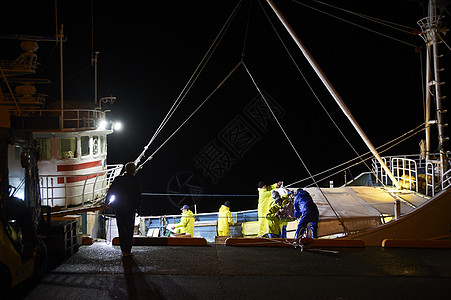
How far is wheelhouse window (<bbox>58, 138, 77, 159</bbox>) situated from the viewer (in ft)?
40.7

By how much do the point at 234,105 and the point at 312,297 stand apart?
65518mm

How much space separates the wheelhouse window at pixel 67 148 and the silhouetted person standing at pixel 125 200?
7245 mm

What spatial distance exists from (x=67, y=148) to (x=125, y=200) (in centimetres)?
758

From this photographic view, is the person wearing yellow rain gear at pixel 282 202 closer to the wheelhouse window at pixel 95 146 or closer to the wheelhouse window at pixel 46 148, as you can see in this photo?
the wheelhouse window at pixel 95 146

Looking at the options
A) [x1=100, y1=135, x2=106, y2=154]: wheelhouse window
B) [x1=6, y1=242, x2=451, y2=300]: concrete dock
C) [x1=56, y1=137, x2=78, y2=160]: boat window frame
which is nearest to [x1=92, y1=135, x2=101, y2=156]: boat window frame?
[x1=100, y1=135, x2=106, y2=154]: wheelhouse window

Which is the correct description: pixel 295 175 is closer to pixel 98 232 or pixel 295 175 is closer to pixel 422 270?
pixel 98 232

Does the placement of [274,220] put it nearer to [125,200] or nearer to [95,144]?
[125,200]

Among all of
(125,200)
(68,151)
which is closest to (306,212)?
(125,200)

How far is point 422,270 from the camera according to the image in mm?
5922

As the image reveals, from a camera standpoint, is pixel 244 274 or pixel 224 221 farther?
pixel 224 221

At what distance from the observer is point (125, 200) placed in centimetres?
604

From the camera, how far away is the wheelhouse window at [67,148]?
1241cm

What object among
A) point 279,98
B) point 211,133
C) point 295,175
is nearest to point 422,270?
point 295,175

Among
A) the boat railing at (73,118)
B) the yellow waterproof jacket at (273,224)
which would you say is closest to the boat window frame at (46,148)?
the boat railing at (73,118)
